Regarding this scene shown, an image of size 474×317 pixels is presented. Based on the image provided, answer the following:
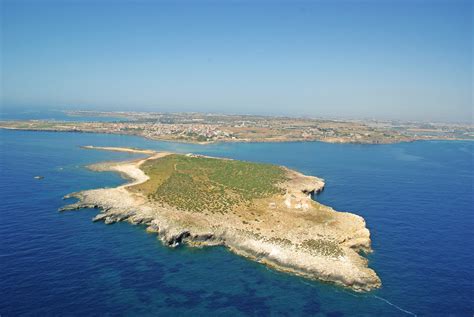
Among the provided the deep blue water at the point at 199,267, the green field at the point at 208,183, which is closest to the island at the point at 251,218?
the green field at the point at 208,183

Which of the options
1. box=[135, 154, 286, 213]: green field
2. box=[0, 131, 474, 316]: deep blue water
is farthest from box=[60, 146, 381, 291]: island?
box=[0, 131, 474, 316]: deep blue water

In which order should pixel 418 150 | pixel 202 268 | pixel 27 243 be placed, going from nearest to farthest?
1. pixel 202 268
2. pixel 27 243
3. pixel 418 150

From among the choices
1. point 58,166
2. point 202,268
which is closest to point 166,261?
point 202,268

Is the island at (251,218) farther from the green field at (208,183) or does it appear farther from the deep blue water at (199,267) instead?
the deep blue water at (199,267)

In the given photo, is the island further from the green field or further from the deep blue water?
the deep blue water

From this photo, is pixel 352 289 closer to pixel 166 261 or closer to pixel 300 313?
pixel 300 313

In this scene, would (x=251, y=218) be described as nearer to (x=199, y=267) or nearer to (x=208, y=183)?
(x=199, y=267)
